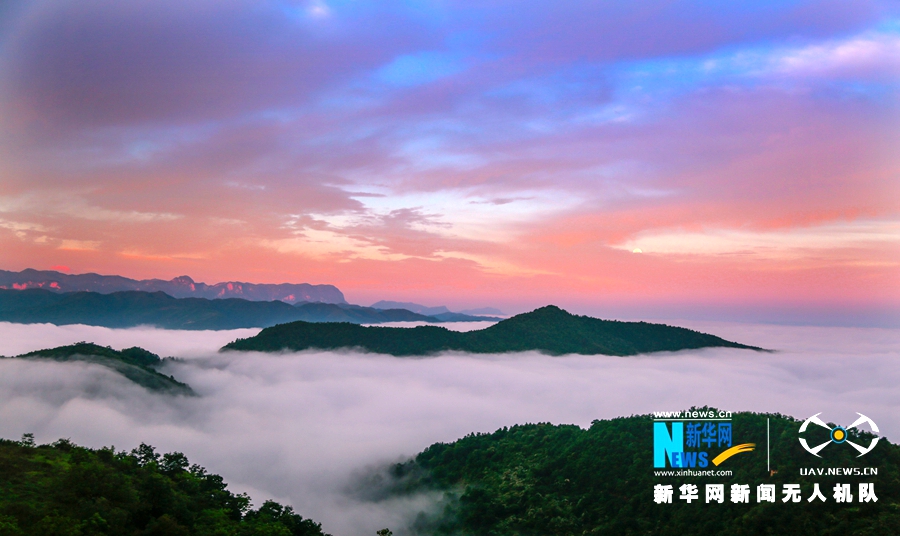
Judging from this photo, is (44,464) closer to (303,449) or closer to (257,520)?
(257,520)

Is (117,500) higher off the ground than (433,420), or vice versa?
(117,500)

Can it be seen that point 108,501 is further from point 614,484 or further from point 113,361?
point 113,361

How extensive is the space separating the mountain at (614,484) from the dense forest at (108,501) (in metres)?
42.1

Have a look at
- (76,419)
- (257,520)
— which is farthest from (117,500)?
(76,419)

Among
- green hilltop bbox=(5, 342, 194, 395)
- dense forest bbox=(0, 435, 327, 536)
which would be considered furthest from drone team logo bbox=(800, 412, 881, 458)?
green hilltop bbox=(5, 342, 194, 395)

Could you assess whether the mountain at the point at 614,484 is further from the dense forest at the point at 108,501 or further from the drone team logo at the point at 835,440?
the dense forest at the point at 108,501

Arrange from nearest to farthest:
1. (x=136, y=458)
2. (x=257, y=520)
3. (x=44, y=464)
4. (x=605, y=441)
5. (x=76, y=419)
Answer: (x=44, y=464) < (x=257, y=520) < (x=136, y=458) < (x=605, y=441) < (x=76, y=419)

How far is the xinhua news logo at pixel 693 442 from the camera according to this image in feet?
268

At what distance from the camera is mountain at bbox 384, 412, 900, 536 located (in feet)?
206

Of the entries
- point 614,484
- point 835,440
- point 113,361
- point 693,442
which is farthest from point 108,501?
point 113,361

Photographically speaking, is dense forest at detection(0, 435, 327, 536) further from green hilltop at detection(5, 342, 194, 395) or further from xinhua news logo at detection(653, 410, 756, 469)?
green hilltop at detection(5, 342, 194, 395)

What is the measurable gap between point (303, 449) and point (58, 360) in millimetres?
77710

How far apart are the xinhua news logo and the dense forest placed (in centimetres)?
5664

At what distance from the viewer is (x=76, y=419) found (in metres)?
134
